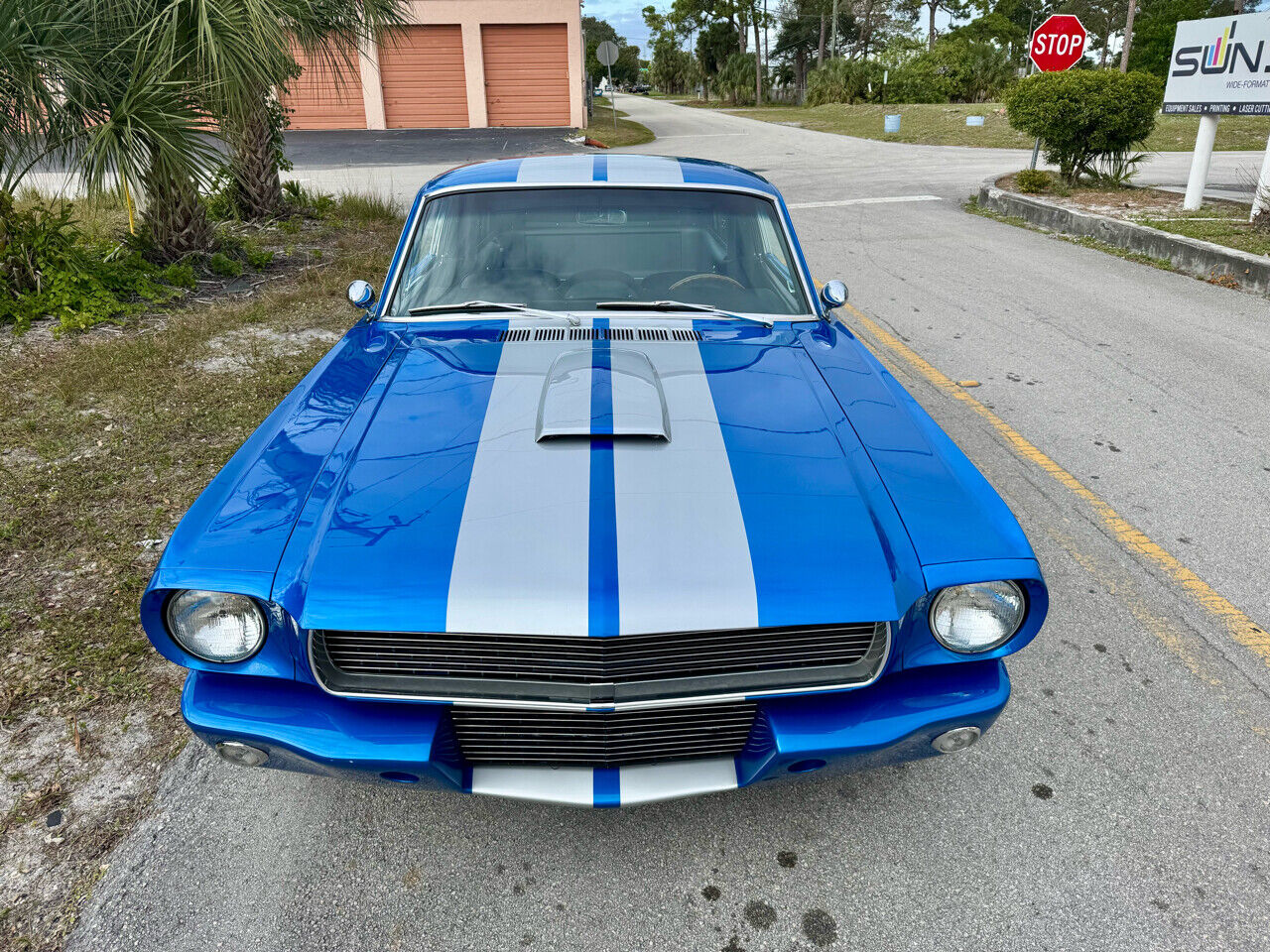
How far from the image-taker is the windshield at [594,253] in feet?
10.4

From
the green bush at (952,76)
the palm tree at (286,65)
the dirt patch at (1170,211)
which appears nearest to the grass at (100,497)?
the palm tree at (286,65)

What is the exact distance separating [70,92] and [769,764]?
6.61 meters

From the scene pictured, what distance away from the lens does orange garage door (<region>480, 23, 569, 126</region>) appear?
25906mm

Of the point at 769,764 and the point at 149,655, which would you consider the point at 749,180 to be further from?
the point at 149,655

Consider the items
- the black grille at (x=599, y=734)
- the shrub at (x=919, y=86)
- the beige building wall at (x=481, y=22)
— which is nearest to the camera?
the black grille at (x=599, y=734)

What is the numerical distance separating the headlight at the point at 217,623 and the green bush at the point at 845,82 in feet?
146

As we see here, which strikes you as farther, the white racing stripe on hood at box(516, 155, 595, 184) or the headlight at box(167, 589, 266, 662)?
the white racing stripe on hood at box(516, 155, 595, 184)

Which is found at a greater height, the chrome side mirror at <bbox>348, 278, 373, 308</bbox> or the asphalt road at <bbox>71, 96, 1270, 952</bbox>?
the chrome side mirror at <bbox>348, 278, 373, 308</bbox>

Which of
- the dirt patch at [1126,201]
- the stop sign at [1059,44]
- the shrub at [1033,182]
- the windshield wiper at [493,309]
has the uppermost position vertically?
the stop sign at [1059,44]

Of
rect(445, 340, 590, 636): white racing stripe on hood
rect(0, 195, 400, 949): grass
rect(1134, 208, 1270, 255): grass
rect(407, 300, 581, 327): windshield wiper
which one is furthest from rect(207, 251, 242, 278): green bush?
rect(1134, 208, 1270, 255): grass

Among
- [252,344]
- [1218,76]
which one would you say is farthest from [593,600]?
[1218,76]

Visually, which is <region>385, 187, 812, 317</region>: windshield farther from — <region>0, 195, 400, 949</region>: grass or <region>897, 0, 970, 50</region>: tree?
<region>897, 0, 970, 50</region>: tree

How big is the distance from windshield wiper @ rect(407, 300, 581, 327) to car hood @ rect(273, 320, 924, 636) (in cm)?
37

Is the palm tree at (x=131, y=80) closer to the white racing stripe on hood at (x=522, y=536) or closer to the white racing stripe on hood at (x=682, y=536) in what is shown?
the white racing stripe on hood at (x=522, y=536)
